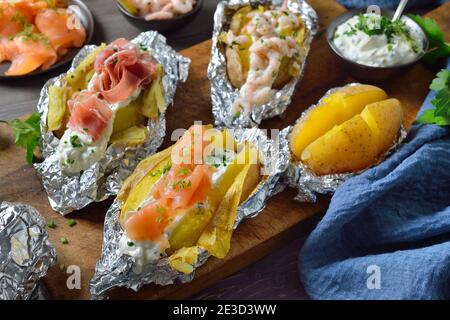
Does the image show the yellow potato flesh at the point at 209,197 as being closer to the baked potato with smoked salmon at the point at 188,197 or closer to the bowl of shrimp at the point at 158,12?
the baked potato with smoked salmon at the point at 188,197

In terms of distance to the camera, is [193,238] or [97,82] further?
[97,82]

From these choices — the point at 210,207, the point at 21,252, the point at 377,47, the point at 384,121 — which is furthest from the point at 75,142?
the point at 377,47

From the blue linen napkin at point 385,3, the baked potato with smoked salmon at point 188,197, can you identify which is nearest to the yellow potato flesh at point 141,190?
the baked potato with smoked salmon at point 188,197

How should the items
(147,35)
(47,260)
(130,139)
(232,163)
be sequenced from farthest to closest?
1. (147,35)
2. (130,139)
3. (232,163)
4. (47,260)

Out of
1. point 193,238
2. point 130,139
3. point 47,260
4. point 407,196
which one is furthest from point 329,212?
point 47,260

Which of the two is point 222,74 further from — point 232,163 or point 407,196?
point 407,196

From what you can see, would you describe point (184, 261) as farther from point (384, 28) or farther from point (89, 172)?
point (384, 28)
